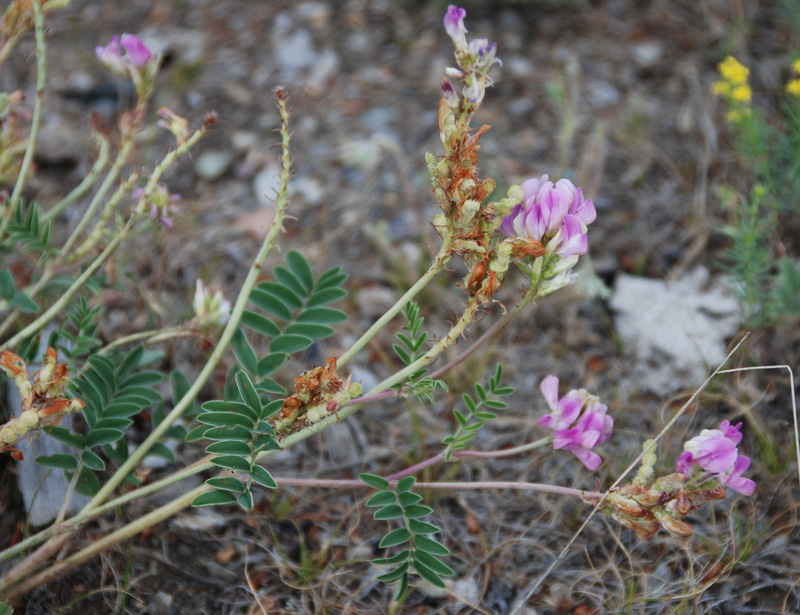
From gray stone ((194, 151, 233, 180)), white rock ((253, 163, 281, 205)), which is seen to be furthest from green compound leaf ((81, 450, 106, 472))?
gray stone ((194, 151, 233, 180))

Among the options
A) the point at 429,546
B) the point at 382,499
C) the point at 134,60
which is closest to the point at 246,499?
the point at 382,499

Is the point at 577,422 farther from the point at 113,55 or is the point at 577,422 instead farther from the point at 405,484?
the point at 113,55

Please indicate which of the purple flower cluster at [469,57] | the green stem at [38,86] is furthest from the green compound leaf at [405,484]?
the green stem at [38,86]

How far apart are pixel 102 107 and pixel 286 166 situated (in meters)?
2.08

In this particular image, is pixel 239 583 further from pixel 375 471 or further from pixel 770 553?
pixel 770 553

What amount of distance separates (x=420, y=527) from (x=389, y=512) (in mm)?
67

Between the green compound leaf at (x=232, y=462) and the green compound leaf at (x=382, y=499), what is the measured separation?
244 mm

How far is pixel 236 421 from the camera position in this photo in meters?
1.33

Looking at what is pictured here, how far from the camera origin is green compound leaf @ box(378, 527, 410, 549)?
52.9 inches

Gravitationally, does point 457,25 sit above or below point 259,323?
above

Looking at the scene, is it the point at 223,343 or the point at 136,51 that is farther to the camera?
the point at 136,51

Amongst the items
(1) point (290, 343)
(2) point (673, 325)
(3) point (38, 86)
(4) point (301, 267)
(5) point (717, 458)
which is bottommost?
(2) point (673, 325)

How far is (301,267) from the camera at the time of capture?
162 centimetres

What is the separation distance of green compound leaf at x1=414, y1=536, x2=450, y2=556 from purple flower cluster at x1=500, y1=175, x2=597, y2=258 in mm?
598
